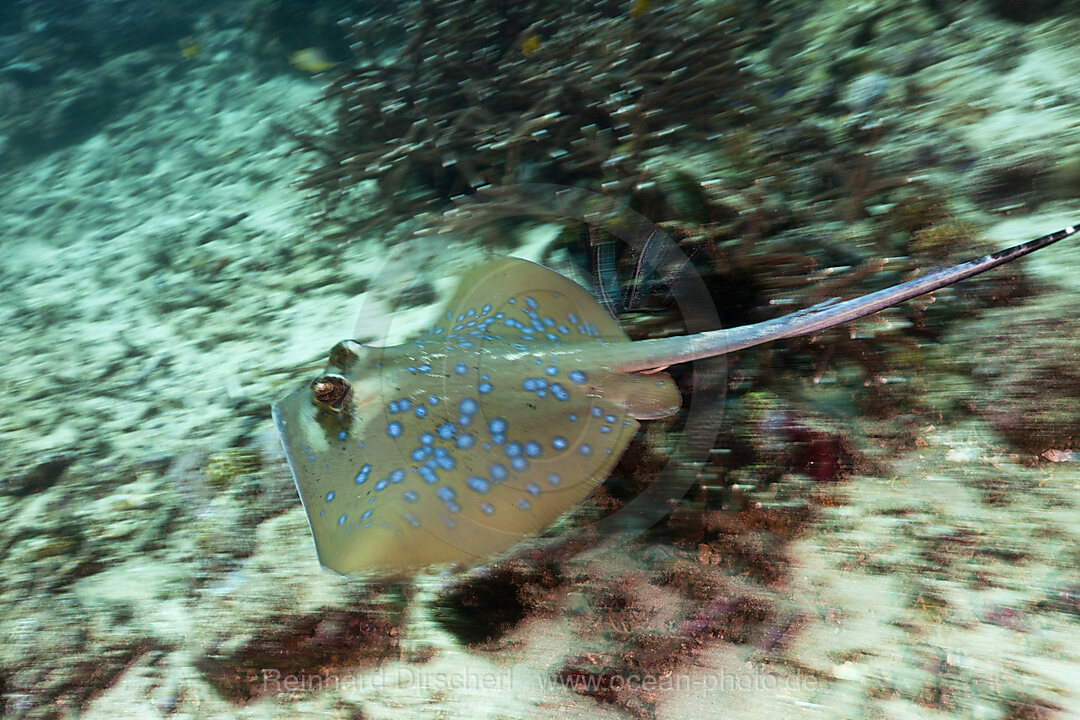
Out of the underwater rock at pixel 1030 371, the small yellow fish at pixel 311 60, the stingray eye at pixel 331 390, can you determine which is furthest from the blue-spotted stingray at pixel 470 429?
the small yellow fish at pixel 311 60

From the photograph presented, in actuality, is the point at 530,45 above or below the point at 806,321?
above

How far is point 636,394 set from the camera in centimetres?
226

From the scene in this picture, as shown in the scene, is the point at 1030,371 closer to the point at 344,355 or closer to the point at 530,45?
the point at 344,355

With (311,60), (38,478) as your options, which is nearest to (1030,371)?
(38,478)

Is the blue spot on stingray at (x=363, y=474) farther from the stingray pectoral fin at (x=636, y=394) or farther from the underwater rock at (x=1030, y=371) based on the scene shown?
the underwater rock at (x=1030, y=371)

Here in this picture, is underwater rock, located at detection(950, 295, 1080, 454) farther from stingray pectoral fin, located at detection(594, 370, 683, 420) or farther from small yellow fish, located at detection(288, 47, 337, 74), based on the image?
small yellow fish, located at detection(288, 47, 337, 74)

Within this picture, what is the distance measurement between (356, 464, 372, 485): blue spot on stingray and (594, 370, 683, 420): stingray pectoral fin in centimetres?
94

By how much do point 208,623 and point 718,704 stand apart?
7.56 feet

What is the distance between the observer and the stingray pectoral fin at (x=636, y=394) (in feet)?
7.35

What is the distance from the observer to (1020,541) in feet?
6.21

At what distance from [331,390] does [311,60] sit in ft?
29.7

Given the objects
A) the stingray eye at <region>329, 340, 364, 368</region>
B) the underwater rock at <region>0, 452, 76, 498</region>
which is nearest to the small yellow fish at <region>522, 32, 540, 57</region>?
the stingray eye at <region>329, 340, 364, 368</region>

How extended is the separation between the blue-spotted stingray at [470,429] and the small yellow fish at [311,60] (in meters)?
8.37

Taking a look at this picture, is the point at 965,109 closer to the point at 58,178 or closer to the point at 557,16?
the point at 557,16
